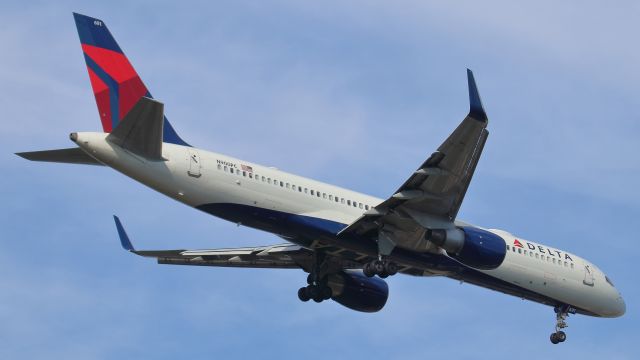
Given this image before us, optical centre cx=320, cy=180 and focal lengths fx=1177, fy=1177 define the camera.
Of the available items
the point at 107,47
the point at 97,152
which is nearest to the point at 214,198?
the point at 97,152

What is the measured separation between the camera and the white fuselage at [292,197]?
36.2m

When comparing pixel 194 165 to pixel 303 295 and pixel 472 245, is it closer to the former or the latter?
pixel 303 295

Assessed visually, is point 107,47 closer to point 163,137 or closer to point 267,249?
point 163,137

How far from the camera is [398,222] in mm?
38750

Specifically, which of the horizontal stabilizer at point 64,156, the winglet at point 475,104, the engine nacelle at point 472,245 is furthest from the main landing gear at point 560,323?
the horizontal stabilizer at point 64,156

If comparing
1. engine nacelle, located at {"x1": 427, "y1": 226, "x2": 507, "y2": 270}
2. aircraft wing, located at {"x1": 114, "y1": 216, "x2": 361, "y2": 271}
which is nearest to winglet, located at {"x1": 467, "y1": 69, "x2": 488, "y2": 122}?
engine nacelle, located at {"x1": 427, "y1": 226, "x2": 507, "y2": 270}

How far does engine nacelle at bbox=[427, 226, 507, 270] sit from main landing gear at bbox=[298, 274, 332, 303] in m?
5.90

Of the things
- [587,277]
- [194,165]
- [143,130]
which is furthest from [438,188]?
[587,277]

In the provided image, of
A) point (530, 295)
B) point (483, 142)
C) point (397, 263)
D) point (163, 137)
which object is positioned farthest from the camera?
point (530, 295)

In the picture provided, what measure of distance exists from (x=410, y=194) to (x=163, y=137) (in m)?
8.12

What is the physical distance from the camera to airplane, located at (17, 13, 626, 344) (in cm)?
3556

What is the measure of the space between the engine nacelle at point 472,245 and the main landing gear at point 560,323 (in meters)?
6.03

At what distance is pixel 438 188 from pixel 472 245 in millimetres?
3184

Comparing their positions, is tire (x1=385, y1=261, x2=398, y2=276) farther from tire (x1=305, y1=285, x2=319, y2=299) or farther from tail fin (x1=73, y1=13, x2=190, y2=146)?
tail fin (x1=73, y1=13, x2=190, y2=146)
